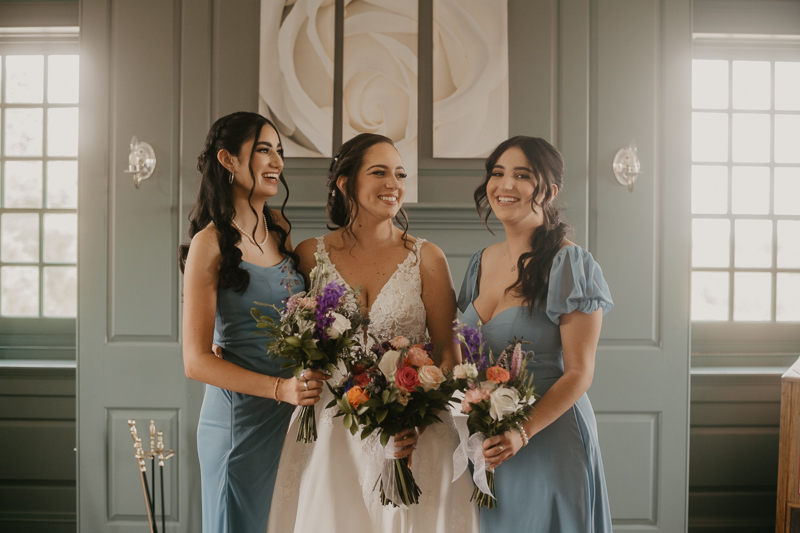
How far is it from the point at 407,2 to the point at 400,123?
2.17 feet

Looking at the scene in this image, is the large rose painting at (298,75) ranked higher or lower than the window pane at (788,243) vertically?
higher

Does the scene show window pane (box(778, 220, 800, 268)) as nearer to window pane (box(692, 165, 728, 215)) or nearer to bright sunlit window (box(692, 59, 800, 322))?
bright sunlit window (box(692, 59, 800, 322))

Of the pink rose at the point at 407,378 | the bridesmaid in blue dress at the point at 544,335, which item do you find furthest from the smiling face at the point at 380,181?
the pink rose at the point at 407,378

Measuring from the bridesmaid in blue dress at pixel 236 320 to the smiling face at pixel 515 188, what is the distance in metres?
0.72

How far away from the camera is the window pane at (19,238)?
3.47 m

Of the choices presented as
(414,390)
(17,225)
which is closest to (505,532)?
(414,390)

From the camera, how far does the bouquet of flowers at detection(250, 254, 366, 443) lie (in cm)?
135

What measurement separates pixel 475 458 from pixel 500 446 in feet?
0.25

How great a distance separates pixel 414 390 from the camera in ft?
4.31

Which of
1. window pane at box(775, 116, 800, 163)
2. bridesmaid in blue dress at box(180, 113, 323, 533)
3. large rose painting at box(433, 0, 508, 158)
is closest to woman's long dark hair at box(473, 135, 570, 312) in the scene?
bridesmaid in blue dress at box(180, 113, 323, 533)

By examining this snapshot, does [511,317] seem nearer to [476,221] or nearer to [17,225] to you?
[476,221]

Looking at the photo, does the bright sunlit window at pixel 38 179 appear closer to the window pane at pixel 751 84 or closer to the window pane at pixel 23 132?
the window pane at pixel 23 132

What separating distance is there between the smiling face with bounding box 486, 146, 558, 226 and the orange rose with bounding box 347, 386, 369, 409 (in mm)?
723

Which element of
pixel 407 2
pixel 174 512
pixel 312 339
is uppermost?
pixel 407 2
